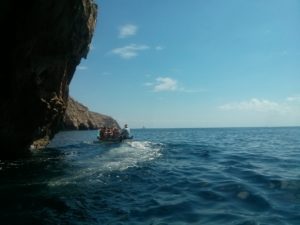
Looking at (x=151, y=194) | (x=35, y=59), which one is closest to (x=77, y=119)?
(x=35, y=59)

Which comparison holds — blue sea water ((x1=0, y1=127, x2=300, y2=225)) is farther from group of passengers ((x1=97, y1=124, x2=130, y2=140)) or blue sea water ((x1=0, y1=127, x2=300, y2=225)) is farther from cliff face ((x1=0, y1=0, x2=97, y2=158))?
group of passengers ((x1=97, y1=124, x2=130, y2=140))

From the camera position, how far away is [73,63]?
31172 millimetres

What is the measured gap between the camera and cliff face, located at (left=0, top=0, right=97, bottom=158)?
2062 centimetres

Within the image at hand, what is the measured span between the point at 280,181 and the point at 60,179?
357 inches

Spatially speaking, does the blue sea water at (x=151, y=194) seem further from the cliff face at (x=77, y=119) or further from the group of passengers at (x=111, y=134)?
the cliff face at (x=77, y=119)

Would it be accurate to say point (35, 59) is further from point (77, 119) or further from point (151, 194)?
Answer: point (77, 119)

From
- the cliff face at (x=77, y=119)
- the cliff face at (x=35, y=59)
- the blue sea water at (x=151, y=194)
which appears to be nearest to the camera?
the blue sea water at (x=151, y=194)

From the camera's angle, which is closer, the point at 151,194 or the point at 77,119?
the point at 151,194

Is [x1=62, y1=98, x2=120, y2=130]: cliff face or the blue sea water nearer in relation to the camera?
the blue sea water

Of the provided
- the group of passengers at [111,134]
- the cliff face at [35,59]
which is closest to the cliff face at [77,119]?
the group of passengers at [111,134]

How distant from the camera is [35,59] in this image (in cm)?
2331

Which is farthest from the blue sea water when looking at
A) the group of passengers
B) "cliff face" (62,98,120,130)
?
"cliff face" (62,98,120,130)

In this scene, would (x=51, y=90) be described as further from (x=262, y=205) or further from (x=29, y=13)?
(x=262, y=205)

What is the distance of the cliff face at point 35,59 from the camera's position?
20.6m
